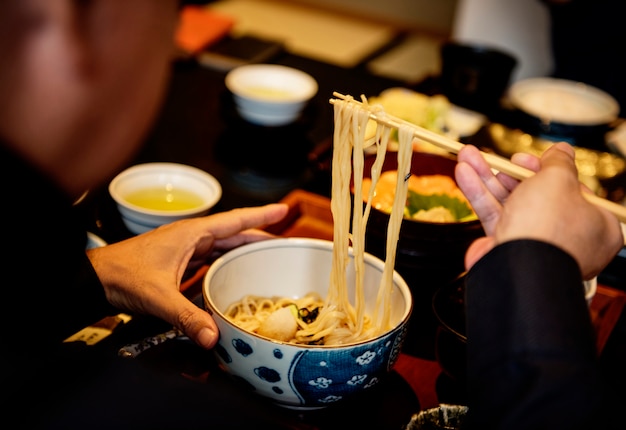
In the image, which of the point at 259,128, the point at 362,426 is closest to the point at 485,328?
the point at 362,426

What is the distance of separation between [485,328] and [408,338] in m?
0.53

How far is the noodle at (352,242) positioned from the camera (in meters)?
1.34

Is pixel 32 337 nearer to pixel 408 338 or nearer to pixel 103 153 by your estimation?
pixel 103 153

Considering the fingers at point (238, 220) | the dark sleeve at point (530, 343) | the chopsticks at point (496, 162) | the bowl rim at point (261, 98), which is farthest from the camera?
the bowl rim at point (261, 98)

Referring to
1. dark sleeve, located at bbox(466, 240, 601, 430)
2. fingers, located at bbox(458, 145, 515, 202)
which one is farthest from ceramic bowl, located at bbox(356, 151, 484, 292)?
dark sleeve, located at bbox(466, 240, 601, 430)

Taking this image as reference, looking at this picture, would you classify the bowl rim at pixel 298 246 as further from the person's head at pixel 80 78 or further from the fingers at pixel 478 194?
the person's head at pixel 80 78

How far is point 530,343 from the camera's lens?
986mm

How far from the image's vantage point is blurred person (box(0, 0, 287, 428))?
66cm

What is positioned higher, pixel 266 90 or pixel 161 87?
pixel 161 87

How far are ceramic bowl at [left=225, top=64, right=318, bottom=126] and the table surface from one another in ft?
0.15

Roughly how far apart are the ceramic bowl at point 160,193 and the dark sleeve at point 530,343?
0.94 m

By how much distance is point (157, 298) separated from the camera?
137 cm

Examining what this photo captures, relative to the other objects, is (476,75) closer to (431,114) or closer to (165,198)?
(431,114)

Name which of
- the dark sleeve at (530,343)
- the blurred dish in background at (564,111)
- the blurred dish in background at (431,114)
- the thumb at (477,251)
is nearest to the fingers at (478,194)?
the thumb at (477,251)
